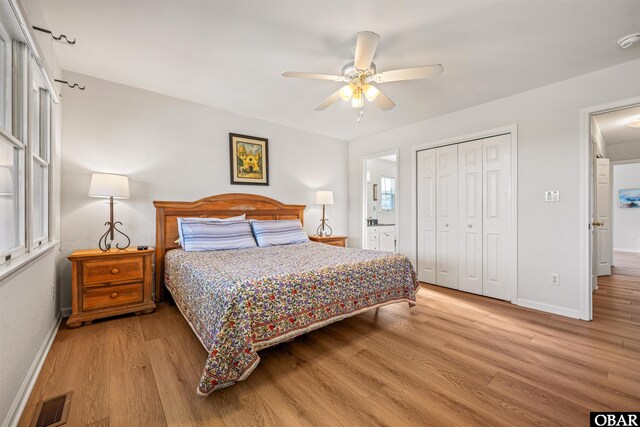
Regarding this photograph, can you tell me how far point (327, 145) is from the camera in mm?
4945

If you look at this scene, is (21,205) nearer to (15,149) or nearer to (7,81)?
(15,149)

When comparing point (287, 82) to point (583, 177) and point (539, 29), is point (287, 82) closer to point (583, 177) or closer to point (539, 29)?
point (539, 29)

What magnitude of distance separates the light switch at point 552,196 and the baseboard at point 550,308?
1.14m

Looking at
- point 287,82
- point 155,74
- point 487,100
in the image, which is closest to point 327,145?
point 287,82

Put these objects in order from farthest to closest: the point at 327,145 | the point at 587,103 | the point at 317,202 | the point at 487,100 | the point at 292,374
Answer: the point at 327,145, the point at 317,202, the point at 487,100, the point at 587,103, the point at 292,374

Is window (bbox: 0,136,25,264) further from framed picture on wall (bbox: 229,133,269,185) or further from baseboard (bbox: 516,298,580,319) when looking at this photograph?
baseboard (bbox: 516,298,580,319)

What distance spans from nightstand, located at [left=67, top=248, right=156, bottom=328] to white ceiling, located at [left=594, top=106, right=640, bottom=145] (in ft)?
18.3

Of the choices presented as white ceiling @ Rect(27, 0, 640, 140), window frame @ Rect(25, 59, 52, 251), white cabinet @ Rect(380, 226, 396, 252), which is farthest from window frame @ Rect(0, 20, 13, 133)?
white cabinet @ Rect(380, 226, 396, 252)

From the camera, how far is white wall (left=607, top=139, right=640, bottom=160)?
15.8 ft

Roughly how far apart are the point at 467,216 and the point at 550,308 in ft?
4.32

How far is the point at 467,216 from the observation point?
360 centimetres

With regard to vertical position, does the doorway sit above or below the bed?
above

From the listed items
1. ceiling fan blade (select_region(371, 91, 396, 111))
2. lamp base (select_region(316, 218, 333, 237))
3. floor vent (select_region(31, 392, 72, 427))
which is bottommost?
floor vent (select_region(31, 392, 72, 427))

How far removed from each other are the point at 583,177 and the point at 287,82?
317cm
